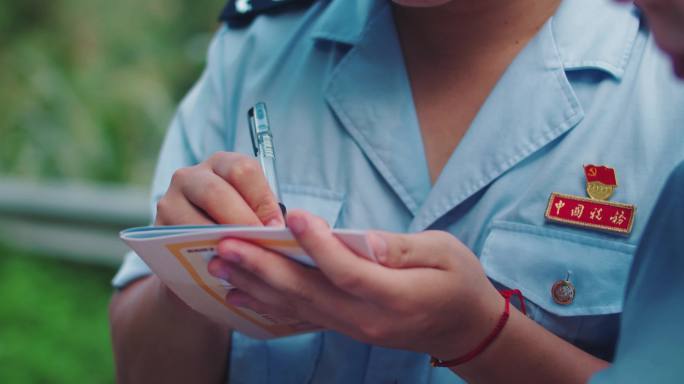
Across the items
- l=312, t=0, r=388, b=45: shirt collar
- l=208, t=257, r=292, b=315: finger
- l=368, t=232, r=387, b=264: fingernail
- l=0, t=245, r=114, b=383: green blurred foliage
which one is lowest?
l=0, t=245, r=114, b=383: green blurred foliage

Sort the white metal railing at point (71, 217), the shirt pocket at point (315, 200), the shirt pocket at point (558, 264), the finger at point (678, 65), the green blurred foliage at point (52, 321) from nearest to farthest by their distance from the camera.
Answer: the finger at point (678, 65), the shirt pocket at point (558, 264), the shirt pocket at point (315, 200), the green blurred foliage at point (52, 321), the white metal railing at point (71, 217)

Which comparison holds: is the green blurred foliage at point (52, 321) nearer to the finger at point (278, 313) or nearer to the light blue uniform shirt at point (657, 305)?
the finger at point (278, 313)

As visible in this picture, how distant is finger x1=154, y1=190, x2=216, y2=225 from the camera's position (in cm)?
82

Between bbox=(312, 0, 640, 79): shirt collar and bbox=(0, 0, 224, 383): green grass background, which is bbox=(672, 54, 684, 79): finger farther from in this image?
bbox=(0, 0, 224, 383): green grass background

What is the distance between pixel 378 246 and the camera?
2.21 feet

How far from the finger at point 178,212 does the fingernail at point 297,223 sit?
0.18 m

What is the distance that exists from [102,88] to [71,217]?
673 millimetres

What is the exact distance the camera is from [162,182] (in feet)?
3.62

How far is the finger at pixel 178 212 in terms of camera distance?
32.3 inches

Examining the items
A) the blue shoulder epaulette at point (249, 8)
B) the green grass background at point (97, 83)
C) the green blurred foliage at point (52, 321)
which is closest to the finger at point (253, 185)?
the blue shoulder epaulette at point (249, 8)

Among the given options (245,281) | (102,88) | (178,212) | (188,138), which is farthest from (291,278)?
(102,88)

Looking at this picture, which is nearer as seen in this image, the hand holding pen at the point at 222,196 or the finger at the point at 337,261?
A: the finger at the point at 337,261

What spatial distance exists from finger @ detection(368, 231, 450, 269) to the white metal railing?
1941 millimetres

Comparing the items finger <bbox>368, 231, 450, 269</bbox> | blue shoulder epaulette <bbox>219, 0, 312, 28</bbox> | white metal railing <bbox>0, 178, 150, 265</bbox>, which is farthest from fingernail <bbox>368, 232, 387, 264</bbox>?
white metal railing <bbox>0, 178, 150, 265</bbox>
